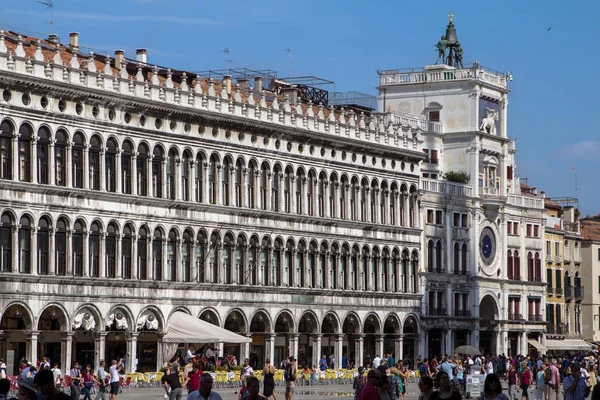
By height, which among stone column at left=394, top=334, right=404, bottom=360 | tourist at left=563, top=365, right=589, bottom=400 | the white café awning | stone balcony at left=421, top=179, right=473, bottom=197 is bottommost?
the white café awning

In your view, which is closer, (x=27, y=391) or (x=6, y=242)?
(x=27, y=391)

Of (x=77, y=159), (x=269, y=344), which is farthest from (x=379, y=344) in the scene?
(x=77, y=159)

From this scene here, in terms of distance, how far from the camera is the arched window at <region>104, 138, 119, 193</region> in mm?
63750

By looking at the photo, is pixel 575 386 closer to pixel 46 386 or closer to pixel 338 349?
pixel 46 386

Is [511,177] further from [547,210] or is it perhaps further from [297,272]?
[297,272]

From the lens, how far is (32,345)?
2319 inches

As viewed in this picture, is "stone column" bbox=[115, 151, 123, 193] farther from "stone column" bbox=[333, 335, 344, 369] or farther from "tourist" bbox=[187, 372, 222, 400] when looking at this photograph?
"tourist" bbox=[187, 372, 222, 400]

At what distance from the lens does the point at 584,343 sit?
108 meters

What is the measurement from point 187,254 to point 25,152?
11484mm

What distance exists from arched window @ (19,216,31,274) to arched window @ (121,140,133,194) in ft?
19.9

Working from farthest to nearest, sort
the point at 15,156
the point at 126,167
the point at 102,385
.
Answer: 1. the point at 126,167
2. the point at 15,156
3. the point at 102,385

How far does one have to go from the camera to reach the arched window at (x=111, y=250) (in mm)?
63844

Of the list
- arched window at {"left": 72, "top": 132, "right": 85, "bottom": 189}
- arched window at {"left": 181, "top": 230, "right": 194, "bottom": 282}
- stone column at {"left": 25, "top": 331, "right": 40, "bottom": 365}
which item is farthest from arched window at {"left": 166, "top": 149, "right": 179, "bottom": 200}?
stone column at {"left": 25, "top": 331, "right": 40, "bottom": 365}

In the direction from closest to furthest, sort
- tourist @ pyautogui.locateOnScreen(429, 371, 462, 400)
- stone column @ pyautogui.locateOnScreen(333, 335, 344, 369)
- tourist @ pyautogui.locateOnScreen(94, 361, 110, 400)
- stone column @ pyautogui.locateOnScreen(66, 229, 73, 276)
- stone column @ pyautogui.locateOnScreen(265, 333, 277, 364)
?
tourist @ pyautogui.locateOnScreen(429, 371, 462, 400) < tourist @ pyautogui.locateOnScreen(94, 361, 110, 400) < stone column @ pyautogui.locateOnScreen(66, 229, 73, 276) < stone column @ pyautogui.locateOnScreen(265, 333, 277, 364) < stone column @ pyautogui.locateOnScreen(333, 335, 344, 369)
